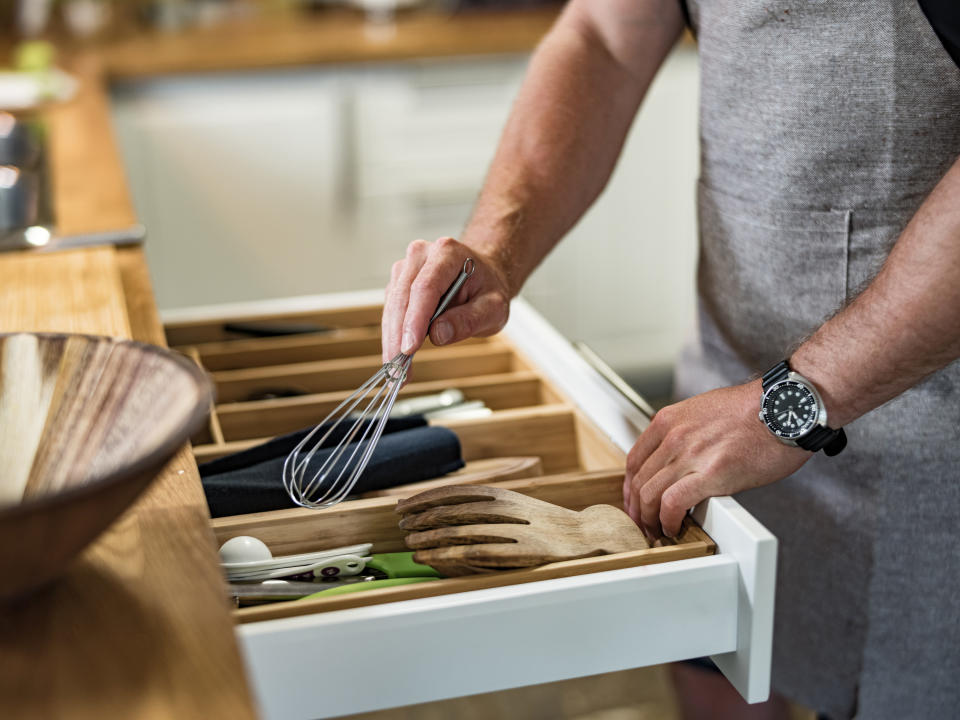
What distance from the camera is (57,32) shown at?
299cm

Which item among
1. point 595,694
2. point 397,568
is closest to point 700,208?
point 397,568

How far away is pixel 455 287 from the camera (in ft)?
2.72

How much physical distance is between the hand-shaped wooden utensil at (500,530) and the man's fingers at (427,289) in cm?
13

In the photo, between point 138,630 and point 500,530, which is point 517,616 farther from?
point 138,630

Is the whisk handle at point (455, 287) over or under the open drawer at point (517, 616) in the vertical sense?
over

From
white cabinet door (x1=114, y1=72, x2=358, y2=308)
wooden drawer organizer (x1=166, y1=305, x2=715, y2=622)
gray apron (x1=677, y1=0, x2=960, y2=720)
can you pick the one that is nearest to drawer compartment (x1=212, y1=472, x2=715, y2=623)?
wooden drawer organizer (x1=166, y1=305, x2=715, y2=622)

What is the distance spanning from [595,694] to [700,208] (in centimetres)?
89

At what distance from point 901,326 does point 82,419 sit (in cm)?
53

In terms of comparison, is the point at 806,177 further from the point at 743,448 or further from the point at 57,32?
the point at 57,32

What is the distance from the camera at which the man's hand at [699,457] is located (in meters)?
0.73

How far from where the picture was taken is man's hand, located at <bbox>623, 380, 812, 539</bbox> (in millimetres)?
732

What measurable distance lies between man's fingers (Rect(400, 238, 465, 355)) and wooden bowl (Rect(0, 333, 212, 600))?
26 cm

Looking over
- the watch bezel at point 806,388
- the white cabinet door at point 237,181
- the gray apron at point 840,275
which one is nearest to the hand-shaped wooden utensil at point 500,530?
the watch bezel at point 806,388

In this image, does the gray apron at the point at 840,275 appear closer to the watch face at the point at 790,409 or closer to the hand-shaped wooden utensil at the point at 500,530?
the watch face at the point at 790,409
